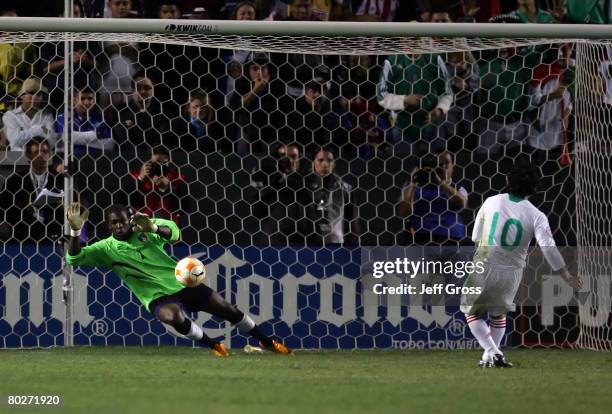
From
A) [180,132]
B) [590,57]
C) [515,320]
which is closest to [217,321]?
[180,132]

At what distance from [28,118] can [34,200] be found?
0.77m

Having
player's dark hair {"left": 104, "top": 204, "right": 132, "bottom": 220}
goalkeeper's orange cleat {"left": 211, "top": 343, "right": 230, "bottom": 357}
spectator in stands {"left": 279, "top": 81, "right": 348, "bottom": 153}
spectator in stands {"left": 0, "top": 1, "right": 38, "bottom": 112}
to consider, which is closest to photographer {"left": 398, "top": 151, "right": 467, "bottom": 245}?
spectator in stands {"left": 279, "top": 81, "right": 348, "bottom": 153}

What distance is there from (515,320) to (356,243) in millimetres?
1633

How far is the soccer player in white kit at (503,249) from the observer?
9477 millimetres

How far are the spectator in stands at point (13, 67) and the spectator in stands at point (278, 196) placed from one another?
2.39 meters

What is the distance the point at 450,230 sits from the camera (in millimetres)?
11609

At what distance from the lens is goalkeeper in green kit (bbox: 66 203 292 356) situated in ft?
34.8

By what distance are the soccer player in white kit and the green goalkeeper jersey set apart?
2735 millimetres

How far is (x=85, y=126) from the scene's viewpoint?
11578 millimetres

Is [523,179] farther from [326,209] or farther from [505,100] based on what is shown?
[505,100]

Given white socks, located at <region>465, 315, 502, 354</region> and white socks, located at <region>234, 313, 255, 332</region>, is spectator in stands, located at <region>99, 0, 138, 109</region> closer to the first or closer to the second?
white socks, located at <region>234, 313, 255, 332</region>

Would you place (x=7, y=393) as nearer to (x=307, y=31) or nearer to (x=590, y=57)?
(x=307, y=31)

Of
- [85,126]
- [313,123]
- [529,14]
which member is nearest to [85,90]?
[85,126]

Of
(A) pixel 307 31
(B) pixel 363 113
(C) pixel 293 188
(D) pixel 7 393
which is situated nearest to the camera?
(D) pixel 7 393
